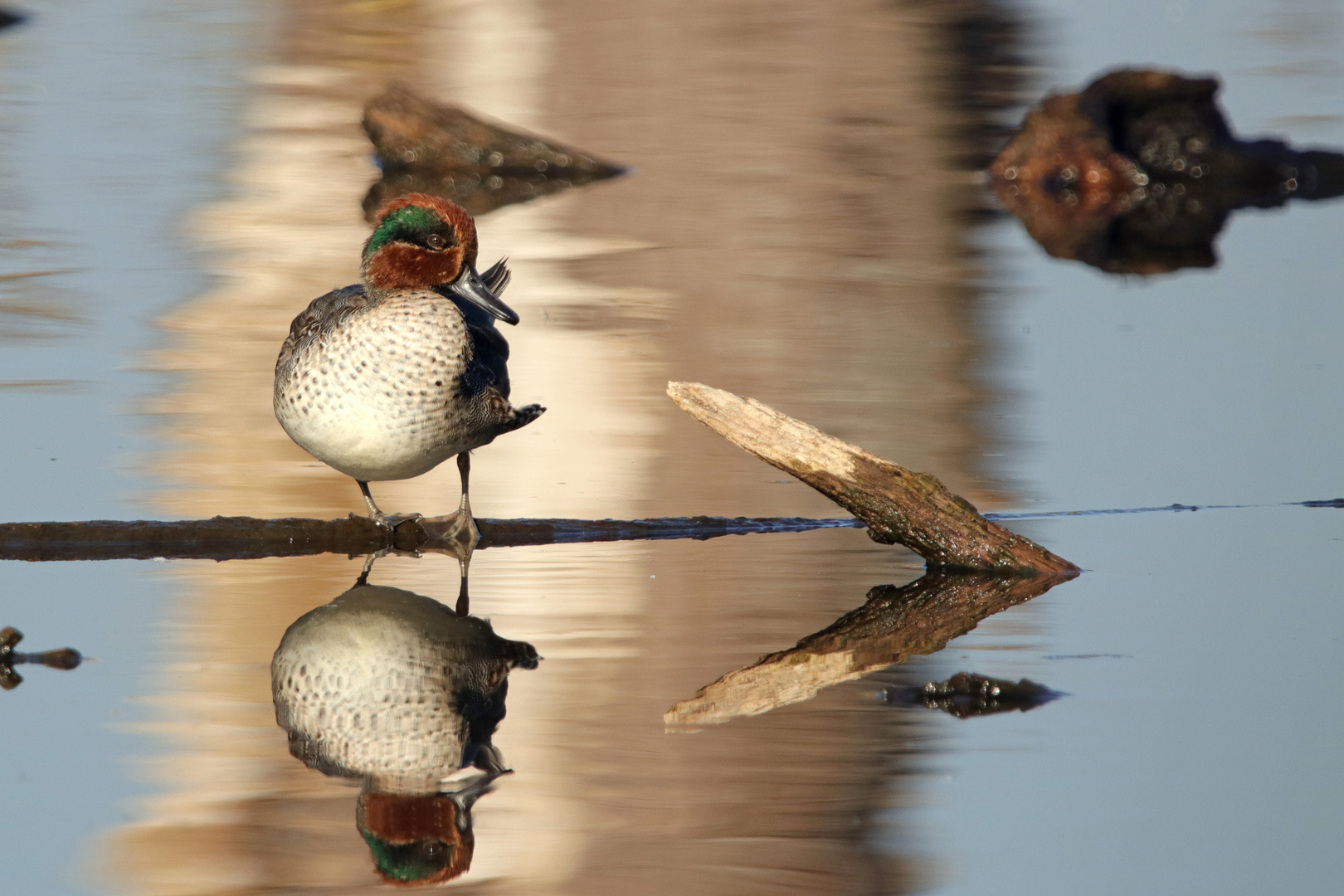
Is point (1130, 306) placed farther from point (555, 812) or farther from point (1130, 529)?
point (555, 812)

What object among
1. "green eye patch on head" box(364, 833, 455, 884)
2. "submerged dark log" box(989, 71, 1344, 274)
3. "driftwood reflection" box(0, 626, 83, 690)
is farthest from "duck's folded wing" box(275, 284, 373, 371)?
"submerged dark log" box(989, 71, 1344, 274)

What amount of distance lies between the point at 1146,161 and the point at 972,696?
33.4 ft

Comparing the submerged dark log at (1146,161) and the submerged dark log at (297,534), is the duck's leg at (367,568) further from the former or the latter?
the submerged dark log at (1146,161)

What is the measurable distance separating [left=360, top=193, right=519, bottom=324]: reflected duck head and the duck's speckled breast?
254 mm

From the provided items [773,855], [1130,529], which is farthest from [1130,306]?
[773,855]

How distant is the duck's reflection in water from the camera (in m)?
3.41

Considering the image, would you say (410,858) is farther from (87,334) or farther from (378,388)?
(87,334)

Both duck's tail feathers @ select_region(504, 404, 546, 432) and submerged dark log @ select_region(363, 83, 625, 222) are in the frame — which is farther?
submerged dark log @ select_region(363, 83, 625, 222)

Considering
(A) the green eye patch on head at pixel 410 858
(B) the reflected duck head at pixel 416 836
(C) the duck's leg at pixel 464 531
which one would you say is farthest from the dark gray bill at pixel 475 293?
(A) the green eye patch on head at pixel 410 858

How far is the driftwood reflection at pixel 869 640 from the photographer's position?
4.11 meters

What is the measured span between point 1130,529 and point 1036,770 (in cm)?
206

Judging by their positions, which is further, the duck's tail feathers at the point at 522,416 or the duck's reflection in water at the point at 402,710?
the duck's tail feathers at the point at 522,416

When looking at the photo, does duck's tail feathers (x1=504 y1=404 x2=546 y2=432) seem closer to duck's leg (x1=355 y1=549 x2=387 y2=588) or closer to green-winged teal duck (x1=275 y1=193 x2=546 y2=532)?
green-winged teal duck (x1=275 y1=193 x2=546 y2=532)

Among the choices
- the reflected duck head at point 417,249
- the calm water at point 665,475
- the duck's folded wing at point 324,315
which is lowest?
the calm water at point 665,475
